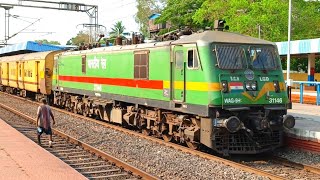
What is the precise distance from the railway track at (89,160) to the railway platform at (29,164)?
2.04 feet

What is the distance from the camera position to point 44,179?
8242 millimetres

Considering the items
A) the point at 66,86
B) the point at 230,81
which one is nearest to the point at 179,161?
the point at 230,81

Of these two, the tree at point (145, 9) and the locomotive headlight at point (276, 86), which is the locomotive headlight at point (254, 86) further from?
the tree at point (145, 9)

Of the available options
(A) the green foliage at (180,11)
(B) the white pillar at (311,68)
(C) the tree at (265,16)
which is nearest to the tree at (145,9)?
(A) the green foliage at (180,11)

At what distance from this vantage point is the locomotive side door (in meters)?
12.0

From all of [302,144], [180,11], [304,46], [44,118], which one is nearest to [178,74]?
[302,144]

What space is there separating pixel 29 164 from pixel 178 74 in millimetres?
4728

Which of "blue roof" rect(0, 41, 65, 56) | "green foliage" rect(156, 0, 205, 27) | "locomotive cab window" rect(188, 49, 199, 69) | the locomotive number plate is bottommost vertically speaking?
the locomotive number plate

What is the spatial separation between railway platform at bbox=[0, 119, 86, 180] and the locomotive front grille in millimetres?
3944

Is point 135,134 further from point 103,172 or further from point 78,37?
point 78,37

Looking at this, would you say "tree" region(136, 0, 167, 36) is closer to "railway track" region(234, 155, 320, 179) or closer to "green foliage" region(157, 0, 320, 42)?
"green foliage" region(157, 0, 320, 42)

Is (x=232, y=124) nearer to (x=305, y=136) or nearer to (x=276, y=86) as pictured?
(x=276, y=86)

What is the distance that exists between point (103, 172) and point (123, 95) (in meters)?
6.28

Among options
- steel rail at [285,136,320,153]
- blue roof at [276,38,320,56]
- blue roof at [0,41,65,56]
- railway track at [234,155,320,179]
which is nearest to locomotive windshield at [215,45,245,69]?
railway track at [234,155,320,179]
